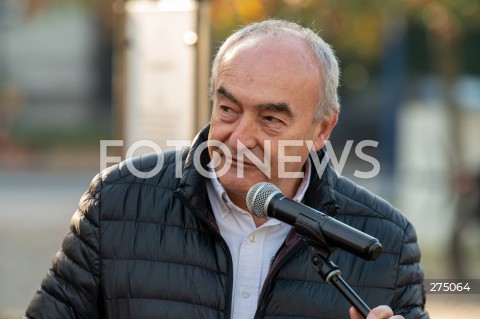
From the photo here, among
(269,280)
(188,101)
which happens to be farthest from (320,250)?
(188,101)

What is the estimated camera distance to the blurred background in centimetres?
666

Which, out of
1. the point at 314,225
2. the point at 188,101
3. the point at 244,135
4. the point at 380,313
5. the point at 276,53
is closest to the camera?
the point at 380,313

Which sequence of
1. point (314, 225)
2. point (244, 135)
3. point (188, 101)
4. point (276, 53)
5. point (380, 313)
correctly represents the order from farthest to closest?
point (188, 101) → point (276, 53) → point (244, 135) → point (314, 225) → point (380, 313)

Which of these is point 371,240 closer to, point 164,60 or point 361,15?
point 164,60

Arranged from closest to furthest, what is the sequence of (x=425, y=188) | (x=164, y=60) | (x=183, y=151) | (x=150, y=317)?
1. (x=150, y=317)
2. (x=183, y=151)
3. (x=164, y=60)
4. (x=425, y=188)

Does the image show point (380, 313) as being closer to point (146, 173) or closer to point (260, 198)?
point (260, 198)

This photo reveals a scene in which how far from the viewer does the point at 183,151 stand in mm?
3387

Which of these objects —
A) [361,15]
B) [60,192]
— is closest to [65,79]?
[60,192]

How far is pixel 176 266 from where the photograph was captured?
121 inches

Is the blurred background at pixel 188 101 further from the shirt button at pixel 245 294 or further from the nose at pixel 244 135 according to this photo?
the shirt button at pixel 245 294

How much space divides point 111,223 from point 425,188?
13539 mm

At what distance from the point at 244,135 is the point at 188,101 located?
3556mm

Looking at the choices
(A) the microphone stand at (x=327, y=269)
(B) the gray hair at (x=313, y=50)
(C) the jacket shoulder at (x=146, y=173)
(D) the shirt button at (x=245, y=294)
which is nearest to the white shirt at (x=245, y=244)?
(D) the shirt button at (x=245, y=294)

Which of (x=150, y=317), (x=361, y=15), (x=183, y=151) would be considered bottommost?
(x=150, y=317)
